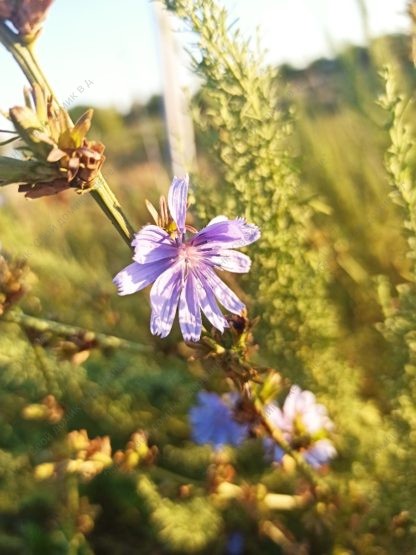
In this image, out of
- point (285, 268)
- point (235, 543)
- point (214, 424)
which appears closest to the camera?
point (285, 268)

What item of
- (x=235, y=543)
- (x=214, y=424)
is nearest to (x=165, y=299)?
(x=214, y=424)

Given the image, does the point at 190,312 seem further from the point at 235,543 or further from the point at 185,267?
the point at 235,543

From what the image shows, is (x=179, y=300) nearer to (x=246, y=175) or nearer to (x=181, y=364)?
(x=246, y=175)

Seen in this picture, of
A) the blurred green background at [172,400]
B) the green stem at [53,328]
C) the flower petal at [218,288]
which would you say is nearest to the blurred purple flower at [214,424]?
the blurred green background at [172,400]

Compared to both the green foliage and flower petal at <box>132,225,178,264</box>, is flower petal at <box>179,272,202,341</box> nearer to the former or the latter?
flower petal at <box>132,225,178,264</box>

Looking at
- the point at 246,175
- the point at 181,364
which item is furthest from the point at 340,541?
the point at 246,175

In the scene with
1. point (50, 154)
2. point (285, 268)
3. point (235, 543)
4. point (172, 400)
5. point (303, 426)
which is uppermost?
point (50, 154)

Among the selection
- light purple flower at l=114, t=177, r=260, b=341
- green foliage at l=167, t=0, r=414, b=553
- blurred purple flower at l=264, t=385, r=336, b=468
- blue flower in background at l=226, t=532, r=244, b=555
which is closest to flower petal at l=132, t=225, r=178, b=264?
light purple flower at l=114, t=177, r=260, b=341
